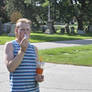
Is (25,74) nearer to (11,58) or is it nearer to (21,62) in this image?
(21,62)

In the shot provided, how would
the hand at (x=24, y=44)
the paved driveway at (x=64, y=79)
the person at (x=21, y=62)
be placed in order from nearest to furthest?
the hand at (x=24, y=44) → the person at (x=21, y=62) → the paved driveway at (x=64, y=79)

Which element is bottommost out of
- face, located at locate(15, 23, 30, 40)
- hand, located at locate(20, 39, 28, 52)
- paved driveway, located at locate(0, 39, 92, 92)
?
paved driveway, located at locate(0, 39, 92, 92)

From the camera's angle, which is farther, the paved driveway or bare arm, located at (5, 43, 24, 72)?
the paved driveway

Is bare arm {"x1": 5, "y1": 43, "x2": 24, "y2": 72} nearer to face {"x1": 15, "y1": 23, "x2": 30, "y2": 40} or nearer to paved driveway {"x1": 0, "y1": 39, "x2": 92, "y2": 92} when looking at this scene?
face {"x1": 15, "y1": 23, "x2": 30, "y2": 40}

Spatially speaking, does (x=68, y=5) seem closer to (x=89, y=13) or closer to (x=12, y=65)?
(x=89, y=13)

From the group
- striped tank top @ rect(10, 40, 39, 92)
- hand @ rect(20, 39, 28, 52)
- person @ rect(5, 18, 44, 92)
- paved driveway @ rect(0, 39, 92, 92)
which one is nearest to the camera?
hand @ rect(20, 39, 28, 52)

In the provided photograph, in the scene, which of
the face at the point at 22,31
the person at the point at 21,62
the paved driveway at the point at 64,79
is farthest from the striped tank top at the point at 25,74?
the paved driveway at the point at 64,79

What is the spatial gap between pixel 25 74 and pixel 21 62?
0.53 feet

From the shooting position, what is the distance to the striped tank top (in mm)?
3568

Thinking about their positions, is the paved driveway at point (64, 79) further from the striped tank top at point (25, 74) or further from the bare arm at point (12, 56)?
the bare arm at point (12, 56)

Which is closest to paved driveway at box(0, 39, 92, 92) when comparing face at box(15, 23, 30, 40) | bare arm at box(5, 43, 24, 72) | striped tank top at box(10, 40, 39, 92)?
striped tank top at box(10, 40, 39, 92)

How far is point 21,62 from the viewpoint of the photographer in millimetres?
3529

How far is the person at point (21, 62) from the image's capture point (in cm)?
346

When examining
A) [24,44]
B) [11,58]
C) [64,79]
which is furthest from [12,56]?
[64,79]
